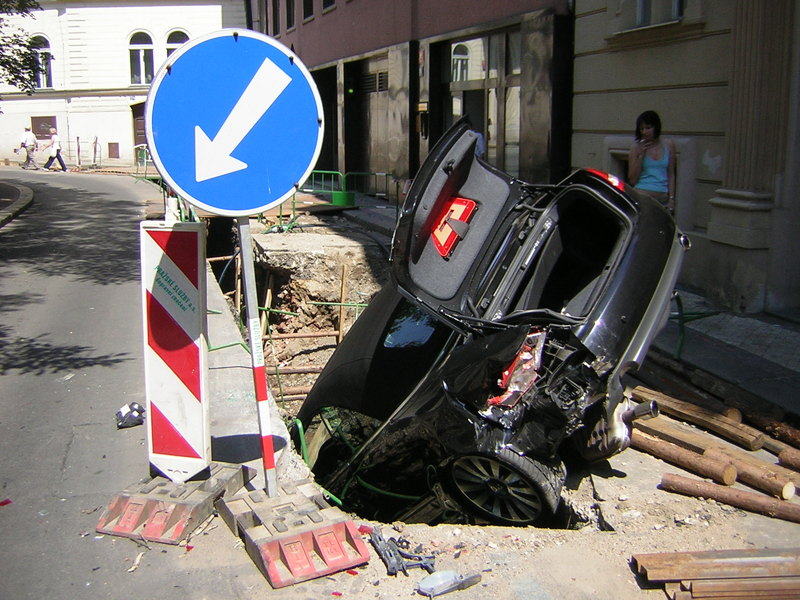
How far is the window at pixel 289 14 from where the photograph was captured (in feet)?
87.7

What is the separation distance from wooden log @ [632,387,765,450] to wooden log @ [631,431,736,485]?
377 mm

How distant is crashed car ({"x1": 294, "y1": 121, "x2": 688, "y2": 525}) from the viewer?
391 cm

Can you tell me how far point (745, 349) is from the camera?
21.1 ft

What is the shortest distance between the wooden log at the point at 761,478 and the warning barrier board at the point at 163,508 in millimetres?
2612

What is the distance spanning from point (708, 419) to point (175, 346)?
10.2 ft

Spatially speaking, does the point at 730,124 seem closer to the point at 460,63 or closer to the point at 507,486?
the point at 507,486

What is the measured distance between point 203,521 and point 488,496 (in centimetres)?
141

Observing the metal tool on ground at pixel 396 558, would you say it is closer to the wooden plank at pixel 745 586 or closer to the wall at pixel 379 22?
the wooden plank at pixel 745 586

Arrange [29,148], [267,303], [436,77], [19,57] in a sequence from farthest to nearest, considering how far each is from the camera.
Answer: [29,148], [19,57], [436,77], [267,303]

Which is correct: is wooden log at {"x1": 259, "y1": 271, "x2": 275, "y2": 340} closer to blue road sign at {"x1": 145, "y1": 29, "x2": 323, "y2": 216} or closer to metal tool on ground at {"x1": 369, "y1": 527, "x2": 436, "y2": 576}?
blue road sign at {"x1": 145, "y1": 29, "x2": 323, "y2": 216}

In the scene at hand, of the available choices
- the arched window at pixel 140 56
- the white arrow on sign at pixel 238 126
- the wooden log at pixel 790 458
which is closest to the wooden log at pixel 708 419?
the wooden log at pixel 790 458

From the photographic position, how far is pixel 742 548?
3.69m

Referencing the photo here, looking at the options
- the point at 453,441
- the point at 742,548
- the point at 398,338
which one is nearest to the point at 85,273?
the point at 398,338

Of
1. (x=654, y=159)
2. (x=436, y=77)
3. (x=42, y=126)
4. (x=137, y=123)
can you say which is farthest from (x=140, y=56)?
(x=654, y=159)
